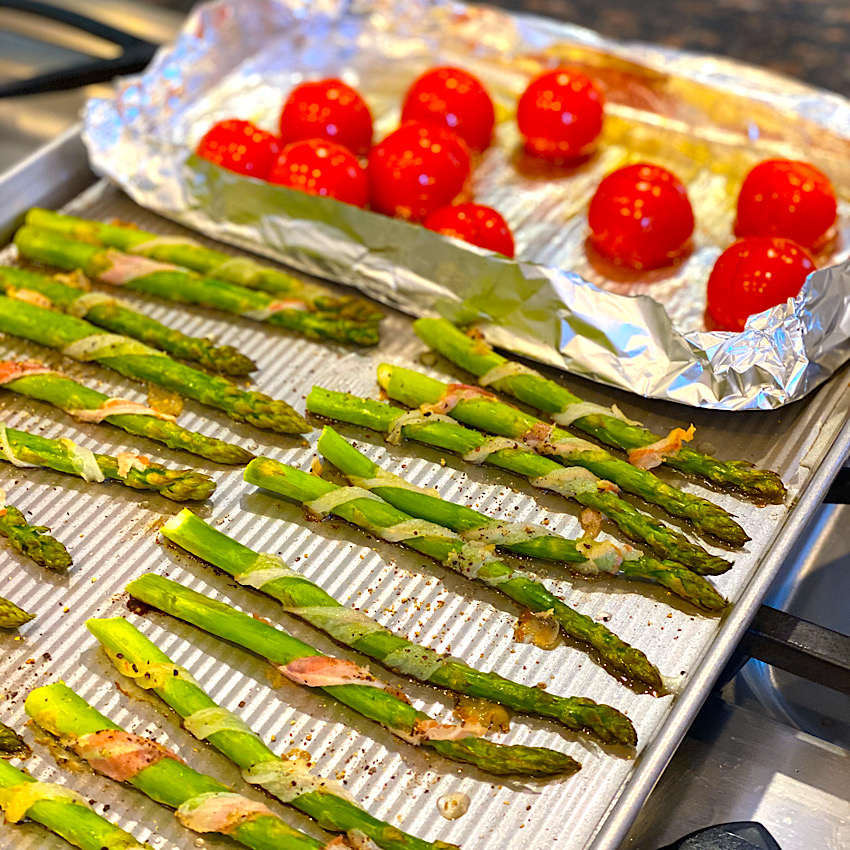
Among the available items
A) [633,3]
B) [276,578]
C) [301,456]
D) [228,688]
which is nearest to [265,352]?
[301,456]

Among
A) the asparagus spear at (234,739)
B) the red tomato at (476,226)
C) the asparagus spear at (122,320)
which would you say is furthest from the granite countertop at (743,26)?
the asparagus spear at (234,739)

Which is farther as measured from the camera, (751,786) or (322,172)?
(322,172)

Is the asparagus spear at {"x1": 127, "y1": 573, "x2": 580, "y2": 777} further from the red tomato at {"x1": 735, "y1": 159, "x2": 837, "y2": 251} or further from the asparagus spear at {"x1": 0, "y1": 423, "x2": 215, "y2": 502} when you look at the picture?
the red tomato at {"x1": 735, "y1": 159, "x2": 837, "y2": 251}

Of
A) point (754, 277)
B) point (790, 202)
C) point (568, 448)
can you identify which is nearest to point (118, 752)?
point (568, 448)

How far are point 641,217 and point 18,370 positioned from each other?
1.70 metres

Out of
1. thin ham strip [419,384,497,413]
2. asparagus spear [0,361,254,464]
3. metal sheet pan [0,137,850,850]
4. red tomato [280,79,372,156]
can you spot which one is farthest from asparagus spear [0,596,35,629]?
red tomato [280,79,372,156]

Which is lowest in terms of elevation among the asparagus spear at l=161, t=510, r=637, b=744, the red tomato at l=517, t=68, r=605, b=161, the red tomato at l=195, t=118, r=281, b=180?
the asparagus spear at l=161, t=510, r=637, b=744

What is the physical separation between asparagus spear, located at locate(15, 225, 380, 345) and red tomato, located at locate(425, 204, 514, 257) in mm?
343

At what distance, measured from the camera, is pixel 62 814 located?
173cm

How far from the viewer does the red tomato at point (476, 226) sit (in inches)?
106

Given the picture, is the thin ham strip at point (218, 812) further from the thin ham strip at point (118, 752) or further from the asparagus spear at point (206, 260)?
the asparagus spear at point (206, 260)

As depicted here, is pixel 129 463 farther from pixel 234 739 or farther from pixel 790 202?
pixel 790 202

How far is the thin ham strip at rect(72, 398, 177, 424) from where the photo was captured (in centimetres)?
239

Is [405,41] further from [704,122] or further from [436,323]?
[436,323]
